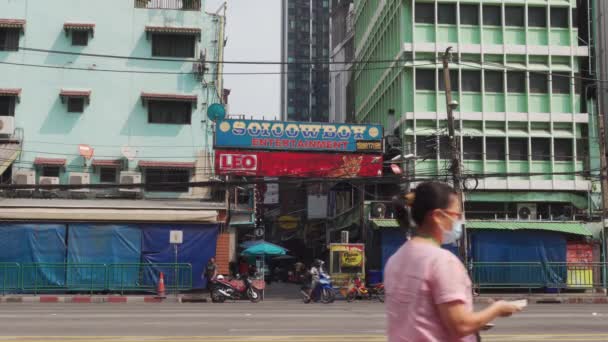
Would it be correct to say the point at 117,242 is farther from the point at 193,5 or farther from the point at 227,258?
the point at 193,5

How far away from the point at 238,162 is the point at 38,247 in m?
8.77

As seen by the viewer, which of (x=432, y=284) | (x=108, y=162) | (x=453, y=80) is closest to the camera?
(x=432, y=284)

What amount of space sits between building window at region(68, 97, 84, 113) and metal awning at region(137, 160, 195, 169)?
366cm

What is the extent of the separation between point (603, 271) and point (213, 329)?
20.5 meters

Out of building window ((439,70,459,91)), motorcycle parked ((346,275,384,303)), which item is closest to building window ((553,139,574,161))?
building window ((439,70,459,91))

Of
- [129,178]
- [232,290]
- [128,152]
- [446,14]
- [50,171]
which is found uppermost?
[446,14]

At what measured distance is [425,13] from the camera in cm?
3881

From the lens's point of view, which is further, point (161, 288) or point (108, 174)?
point (108, 174)

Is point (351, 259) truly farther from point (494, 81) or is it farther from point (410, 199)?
point (410, 199)

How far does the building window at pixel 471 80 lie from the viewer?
3828 cm

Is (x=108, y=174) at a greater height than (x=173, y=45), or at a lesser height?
lesser

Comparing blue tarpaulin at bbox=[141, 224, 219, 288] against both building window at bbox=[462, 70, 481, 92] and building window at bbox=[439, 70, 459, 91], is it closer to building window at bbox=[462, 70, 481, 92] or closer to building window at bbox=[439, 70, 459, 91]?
building window at bbox=[439, 70, 459, 91]

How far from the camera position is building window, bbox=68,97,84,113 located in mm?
34781

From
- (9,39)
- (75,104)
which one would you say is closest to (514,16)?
(75,104)
